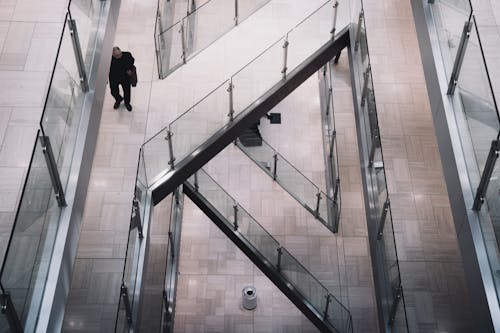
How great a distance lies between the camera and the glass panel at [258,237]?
1206cm

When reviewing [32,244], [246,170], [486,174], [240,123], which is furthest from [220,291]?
[486,174]

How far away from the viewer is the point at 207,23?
1082 centimetres

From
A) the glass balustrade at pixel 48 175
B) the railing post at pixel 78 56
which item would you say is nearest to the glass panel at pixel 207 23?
the glass balustrade at pixel 48 175

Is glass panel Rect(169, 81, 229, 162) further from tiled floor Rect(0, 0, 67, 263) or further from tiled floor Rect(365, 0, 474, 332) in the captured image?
Answer: tiled floor Rect(365, 0, 474, 332)

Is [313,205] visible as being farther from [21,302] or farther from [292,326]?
[21,302]

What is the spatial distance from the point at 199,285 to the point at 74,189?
6.78m

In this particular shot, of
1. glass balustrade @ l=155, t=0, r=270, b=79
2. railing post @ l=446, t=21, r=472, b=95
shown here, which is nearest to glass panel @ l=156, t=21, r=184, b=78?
glass balustrade @ l=155, t=0, r=270, b=79

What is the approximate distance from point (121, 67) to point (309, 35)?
3.13m

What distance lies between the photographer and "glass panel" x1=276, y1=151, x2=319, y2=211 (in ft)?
41.5

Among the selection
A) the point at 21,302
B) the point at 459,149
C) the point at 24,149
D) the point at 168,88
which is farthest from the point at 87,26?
the point at 459,149

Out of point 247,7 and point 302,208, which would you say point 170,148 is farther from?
point 302,208

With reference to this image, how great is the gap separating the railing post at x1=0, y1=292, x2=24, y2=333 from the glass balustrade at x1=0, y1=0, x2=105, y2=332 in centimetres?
5

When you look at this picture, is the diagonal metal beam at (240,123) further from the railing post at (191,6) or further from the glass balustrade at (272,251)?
the glass balustrade at (272,251)

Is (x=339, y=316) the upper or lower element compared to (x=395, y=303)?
lower
